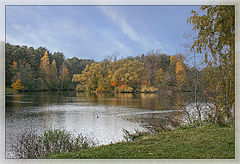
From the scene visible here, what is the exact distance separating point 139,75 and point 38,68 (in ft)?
40.0

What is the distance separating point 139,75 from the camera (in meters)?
18.7

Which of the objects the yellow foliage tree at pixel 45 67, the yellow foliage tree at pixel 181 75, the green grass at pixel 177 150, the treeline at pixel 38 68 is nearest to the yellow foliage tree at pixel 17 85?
the treeline at pixel 38 68

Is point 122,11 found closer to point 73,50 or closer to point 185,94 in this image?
point 73,50

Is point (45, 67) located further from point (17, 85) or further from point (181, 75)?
point (181, 75)

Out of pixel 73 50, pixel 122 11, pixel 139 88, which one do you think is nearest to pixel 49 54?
pixel 73 50

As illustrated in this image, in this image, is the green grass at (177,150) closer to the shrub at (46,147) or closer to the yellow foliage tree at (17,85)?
the shrub at (46,147)

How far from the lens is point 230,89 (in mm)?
5133

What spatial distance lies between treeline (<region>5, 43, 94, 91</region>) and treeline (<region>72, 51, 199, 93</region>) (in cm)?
75

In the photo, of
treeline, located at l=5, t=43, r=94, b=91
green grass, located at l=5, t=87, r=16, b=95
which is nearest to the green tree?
green grass, located at l=5, t=87, r=16, b=95

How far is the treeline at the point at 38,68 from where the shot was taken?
19.1ft

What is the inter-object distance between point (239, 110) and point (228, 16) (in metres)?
1.91

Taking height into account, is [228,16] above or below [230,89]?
above

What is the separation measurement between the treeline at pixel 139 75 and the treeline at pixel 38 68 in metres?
0.75

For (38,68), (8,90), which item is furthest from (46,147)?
(38,68)
